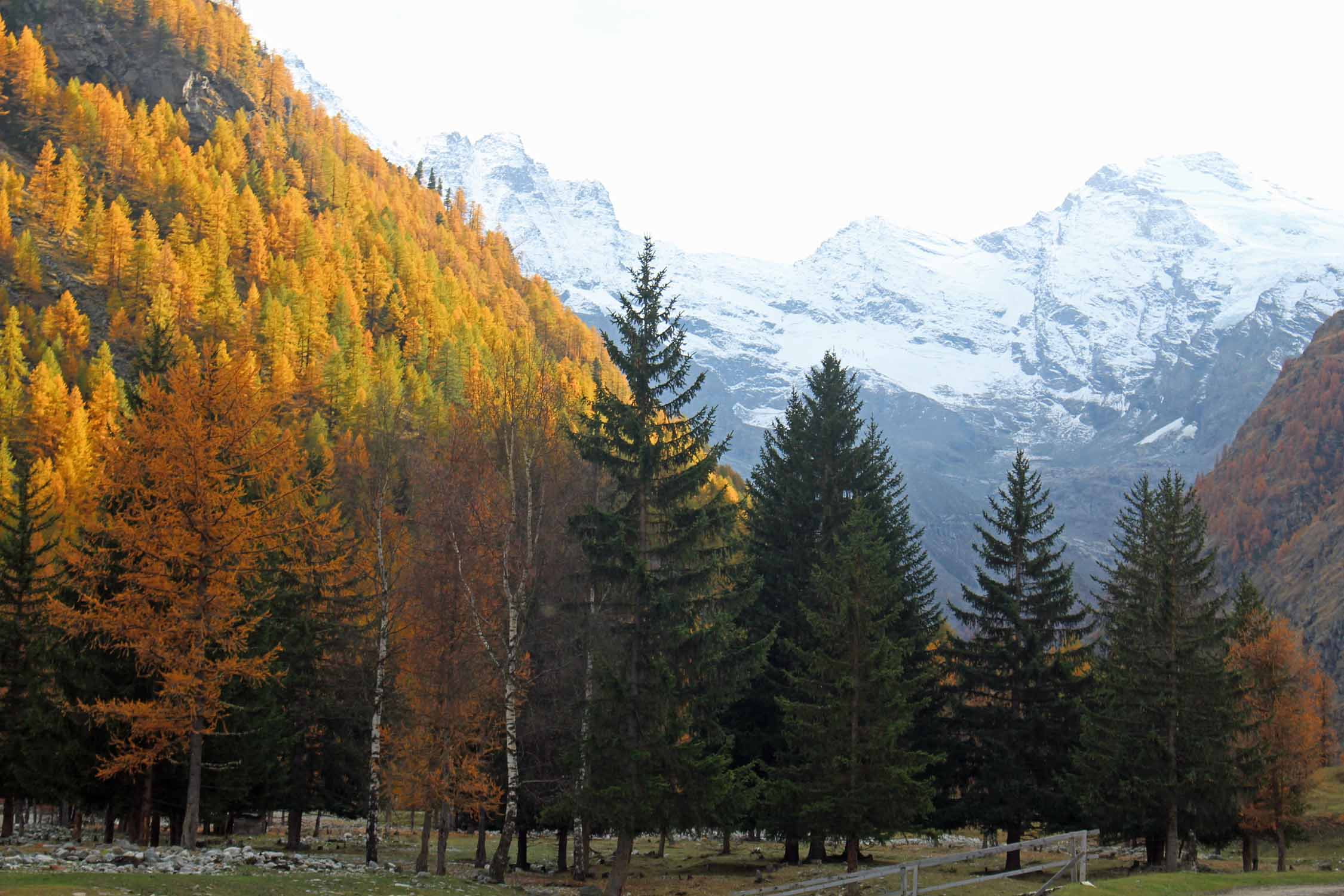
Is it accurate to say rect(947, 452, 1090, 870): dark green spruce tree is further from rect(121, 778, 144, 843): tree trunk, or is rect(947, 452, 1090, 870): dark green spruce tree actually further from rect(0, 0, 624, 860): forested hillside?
rect(121, 778, 144, 843): tree trunk

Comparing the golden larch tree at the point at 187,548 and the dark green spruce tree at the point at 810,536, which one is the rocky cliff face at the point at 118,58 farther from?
the golden larch tree at the point at 187,548

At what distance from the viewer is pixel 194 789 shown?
26688 millimetres

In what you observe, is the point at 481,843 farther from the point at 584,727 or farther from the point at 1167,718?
the point at 1167,718

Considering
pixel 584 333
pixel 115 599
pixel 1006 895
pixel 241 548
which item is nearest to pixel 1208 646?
pixel 1006 895

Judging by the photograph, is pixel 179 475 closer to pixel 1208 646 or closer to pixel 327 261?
pixel 1208 646

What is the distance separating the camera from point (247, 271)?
394 feet

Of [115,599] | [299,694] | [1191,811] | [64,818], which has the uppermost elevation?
[115,599]

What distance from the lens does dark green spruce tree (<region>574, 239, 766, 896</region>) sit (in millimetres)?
28984

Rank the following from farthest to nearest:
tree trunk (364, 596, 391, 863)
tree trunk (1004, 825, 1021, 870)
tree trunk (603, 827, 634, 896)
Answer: tree trunk (1004, 825, 1021, 870) < tree trunk (364, 596, 391, 863) < tree trunk (603, 827, 634, 896)

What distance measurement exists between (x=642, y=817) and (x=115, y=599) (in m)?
14.7

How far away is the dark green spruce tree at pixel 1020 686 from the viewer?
1566 inches

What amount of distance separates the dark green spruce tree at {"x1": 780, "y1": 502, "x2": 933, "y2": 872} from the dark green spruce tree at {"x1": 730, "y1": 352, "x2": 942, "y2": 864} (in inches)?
179

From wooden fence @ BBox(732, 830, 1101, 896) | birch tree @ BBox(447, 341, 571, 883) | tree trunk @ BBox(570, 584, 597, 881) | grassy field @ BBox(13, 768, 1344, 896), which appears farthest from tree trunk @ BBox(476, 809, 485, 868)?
wooden fence @ BBox(732, 830, 1101, 896)

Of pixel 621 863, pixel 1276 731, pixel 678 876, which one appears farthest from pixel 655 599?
pixel 1276 731
